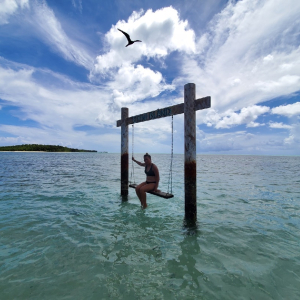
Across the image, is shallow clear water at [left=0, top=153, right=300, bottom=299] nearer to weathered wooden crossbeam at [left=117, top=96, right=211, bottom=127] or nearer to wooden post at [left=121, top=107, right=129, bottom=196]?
wooden post at [left=121, top=107, right=129, bottom=196]

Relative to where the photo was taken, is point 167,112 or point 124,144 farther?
point 124,144

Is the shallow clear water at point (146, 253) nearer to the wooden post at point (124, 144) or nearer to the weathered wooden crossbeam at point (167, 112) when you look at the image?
the wooden post at point (124, 144)

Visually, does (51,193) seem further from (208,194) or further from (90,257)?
(208,194)

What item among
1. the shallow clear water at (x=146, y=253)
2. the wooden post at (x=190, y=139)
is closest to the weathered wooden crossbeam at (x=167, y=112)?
the wooden post at (x=190, y=139)

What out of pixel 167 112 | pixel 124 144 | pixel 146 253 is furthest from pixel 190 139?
pixel 124 144

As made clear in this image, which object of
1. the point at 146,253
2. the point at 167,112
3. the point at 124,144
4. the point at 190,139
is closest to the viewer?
the point at 146,253

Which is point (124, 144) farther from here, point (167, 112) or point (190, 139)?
point (190, 139)

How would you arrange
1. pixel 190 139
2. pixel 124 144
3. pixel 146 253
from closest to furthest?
1. pixel 146 253
2. pixel 190 139
3. pixel 124 144

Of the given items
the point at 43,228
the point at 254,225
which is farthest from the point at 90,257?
the point at 254,225

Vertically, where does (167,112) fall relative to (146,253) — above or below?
above

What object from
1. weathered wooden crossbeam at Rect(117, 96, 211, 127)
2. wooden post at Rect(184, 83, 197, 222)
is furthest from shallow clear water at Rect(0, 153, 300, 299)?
weathered wooden crossbeam at Rect(117, 96, 211, 127)

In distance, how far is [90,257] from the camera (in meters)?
4.73

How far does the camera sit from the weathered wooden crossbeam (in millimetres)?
6268

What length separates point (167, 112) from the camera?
297 inches
